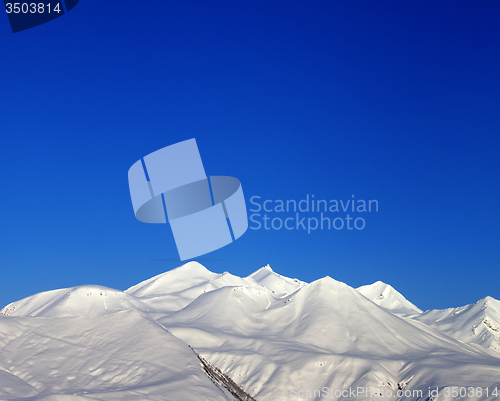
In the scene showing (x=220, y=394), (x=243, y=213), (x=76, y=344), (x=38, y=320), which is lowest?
(x=220, y=394)

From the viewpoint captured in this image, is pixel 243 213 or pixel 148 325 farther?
pixel 243 213

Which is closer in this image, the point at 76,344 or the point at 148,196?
the point at 76,344

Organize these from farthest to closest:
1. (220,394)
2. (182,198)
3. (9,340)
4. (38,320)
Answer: (182,198) → (38,320) → (9,340) → (220,394)

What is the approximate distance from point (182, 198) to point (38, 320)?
30.0 metres

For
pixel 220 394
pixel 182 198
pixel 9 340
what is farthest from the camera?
pixel 182 198

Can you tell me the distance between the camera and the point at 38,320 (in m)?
76.8

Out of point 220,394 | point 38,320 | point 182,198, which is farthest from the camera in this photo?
point 182,198

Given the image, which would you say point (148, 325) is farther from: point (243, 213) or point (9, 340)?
point (243, 213)

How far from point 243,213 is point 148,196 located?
17258 millimetres

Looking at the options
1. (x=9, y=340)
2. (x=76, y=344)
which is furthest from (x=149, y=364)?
(x=9, y=340)

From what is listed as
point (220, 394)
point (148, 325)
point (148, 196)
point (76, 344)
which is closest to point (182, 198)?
point (148, 196)

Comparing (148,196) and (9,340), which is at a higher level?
(148,196)

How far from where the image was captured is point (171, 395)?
5800 centimetres

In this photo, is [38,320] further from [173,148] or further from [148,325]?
[173,148]
